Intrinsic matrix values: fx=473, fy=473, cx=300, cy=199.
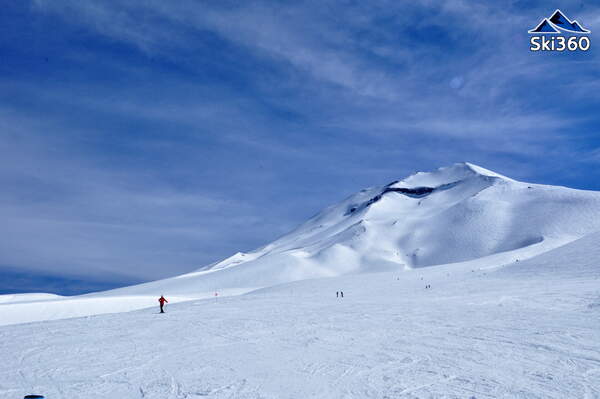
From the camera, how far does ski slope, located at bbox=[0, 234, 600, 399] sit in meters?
9.10

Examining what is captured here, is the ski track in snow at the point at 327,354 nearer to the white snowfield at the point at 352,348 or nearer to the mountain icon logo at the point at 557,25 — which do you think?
the white snowfield at the point at 352,348

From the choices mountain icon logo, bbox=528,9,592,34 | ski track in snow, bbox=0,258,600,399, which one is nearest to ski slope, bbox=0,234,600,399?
ski track in snow, bbox=0,258,600,399

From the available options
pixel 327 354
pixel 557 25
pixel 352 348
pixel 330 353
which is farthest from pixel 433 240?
pixel 327 354

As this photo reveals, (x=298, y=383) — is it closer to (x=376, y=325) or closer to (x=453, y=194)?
(x=376, y=325)

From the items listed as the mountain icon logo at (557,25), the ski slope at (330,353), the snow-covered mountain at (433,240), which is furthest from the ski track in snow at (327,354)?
the snow-covered mountain at (433,240)

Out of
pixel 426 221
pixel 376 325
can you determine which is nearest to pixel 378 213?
pixel 426 221

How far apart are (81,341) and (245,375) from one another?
27.7ft

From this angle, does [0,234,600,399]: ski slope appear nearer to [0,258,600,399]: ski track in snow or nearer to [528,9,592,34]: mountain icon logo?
[0,258,600,399]: ski track in snow

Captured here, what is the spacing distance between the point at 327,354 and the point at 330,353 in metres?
0.14

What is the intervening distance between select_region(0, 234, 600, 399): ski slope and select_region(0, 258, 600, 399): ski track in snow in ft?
0.10

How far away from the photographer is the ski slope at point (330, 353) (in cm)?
910

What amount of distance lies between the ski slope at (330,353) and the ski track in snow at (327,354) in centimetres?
3

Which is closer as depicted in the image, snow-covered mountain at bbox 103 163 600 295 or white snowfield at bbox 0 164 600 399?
white snowfield at bbox 0 164 600 399

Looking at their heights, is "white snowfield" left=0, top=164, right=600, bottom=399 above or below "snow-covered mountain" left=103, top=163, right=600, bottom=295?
below
